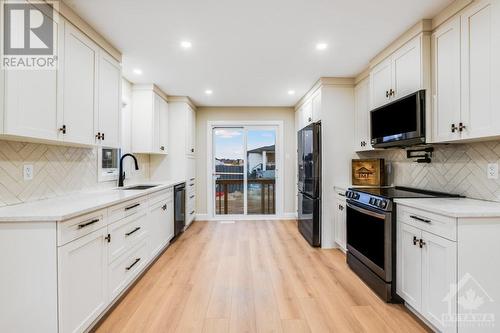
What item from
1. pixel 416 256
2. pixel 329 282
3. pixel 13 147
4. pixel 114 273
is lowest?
pixel 329 282

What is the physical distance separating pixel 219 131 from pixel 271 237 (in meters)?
2.61

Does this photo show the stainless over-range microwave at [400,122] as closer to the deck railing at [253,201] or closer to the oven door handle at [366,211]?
the oven door handle at [366,211]

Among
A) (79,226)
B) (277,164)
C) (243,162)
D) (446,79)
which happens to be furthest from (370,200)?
(243,162)

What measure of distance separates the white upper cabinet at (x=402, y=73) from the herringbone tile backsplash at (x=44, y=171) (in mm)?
3314

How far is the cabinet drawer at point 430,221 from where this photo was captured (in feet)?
5.41

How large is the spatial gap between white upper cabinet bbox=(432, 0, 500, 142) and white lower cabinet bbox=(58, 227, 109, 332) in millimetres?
2882

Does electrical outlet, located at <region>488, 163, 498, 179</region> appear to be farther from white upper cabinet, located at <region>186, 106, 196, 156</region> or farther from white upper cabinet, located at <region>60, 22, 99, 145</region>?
white upper cabinet, located at <region>186, 106, 196, 156</region>

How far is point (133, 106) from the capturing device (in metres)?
3.89

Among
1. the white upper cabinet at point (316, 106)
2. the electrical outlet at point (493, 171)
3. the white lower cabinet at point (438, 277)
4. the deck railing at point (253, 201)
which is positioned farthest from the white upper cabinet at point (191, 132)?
the electrical outlet at point (493, 171)

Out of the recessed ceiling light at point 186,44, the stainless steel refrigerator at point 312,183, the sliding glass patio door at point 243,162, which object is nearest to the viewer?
the recessed ceiling light at point 186,44

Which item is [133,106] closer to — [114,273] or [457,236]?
[114,273]

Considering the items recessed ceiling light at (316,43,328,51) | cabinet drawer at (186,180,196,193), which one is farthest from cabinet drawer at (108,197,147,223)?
recessed ceiling light at (316,43,328,51)

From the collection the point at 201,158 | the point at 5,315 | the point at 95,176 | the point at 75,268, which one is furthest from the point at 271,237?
the point at 5,315

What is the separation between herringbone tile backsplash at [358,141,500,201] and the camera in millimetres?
2006
